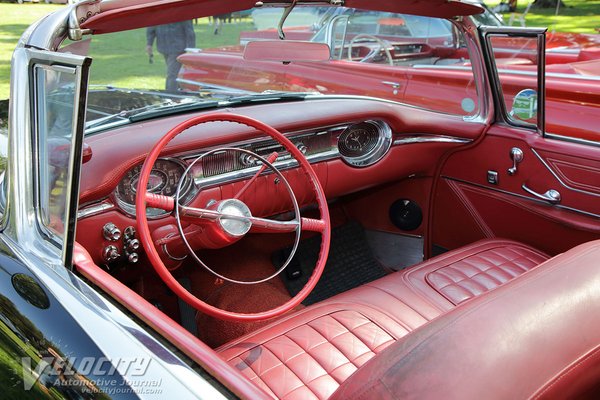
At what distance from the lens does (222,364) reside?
1156mm

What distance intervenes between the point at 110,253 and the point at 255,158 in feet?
2.11

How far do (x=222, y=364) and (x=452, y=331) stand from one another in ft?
1.42

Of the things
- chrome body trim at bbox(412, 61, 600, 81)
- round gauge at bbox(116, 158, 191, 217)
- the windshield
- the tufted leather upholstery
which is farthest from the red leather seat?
the windshield

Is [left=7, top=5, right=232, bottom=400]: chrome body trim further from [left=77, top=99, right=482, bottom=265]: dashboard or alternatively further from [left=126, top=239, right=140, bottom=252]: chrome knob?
[left=126, top=239, right=140, bottom=252]: chrome knob

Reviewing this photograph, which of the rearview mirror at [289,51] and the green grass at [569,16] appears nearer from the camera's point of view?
the rearview mirror at [289,51]

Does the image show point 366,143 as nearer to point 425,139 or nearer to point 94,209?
point 425,139

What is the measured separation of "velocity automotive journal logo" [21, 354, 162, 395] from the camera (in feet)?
3.64

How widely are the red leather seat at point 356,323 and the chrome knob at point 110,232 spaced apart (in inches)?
20.7

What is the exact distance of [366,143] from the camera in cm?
288

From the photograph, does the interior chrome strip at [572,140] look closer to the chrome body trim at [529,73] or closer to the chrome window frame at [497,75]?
the chrome window frame at [497,75]

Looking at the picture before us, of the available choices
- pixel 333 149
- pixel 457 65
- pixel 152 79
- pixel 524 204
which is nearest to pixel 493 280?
pixel 524 204

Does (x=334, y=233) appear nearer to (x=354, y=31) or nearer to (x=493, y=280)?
(x=493, y=280)

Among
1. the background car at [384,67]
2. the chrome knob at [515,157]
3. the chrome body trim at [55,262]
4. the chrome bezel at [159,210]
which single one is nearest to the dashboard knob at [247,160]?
the chrome bezel at [159,210]

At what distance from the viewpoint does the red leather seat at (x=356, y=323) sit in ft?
5.76
